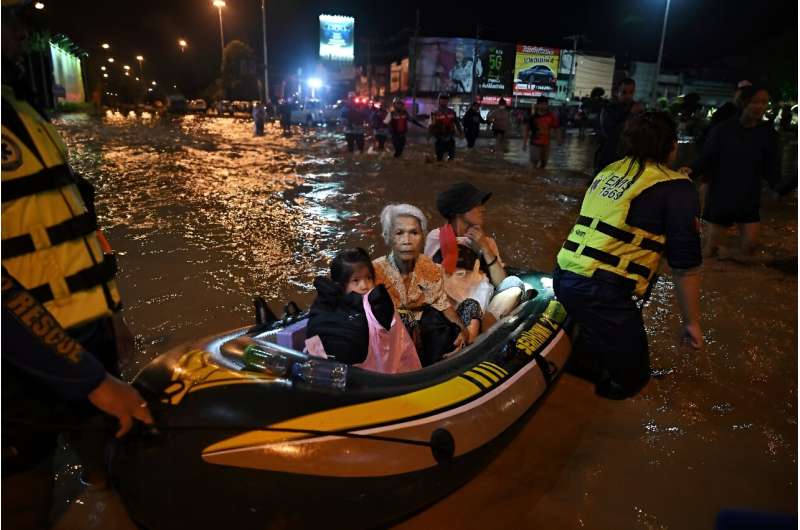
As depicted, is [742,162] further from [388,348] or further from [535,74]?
[535,74]

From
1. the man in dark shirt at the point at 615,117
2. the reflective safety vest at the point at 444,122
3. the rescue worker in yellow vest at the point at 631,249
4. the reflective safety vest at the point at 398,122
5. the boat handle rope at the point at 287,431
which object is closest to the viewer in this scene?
the boat handle rope at the point at 287,431

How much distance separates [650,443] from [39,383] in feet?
9.19

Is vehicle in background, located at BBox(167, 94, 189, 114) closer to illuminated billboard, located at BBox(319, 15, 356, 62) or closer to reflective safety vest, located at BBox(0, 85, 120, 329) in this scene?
illuminated billboard, located at BBox(319, 15, 356, 62)

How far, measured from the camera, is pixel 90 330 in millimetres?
1704

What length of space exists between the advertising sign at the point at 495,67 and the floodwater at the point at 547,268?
119 ft

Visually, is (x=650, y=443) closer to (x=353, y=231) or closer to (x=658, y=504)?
(x=658, y=504)

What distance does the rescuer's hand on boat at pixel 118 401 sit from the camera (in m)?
1.47

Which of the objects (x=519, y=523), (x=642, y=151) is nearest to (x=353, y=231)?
(x=642, y=151)

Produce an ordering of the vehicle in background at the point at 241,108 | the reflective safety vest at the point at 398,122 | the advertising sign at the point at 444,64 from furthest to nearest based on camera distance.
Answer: the advertising sign at the point at 444,64, the vehicle in background at the point at 241,108, the reflective safety vest at the point at 398,122

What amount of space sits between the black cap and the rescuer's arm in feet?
7.98

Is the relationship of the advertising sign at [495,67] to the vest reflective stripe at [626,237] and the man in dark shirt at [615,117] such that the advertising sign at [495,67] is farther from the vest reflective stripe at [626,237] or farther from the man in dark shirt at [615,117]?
the vest reflective stripe at [626,237]

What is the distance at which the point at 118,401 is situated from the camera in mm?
1515

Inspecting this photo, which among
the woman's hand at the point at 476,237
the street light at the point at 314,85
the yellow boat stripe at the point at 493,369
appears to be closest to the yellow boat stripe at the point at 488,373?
the yellow boat stripe at the point at 493,369

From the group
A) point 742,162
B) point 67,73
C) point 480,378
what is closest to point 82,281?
point 480,378
